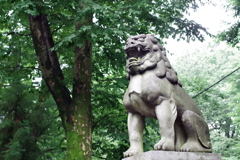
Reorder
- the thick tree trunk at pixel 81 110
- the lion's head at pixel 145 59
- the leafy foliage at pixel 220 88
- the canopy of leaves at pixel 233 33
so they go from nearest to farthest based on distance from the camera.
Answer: the lion's head at pixel 145 59
the thick tree trunk at pixel 81 110
the canopy of leaves at pixel 233 33
the leafy foliage at pixel 220 88

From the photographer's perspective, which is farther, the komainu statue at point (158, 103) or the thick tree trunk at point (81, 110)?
the thick tree trunk at point (81, 110)

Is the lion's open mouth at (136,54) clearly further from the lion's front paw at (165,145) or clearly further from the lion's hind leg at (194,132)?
the lion's front paw at (165,145)

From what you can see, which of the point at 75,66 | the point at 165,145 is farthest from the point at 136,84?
the point at 75,66

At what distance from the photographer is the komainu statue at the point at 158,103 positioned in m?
4.30

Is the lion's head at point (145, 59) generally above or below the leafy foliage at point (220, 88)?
below

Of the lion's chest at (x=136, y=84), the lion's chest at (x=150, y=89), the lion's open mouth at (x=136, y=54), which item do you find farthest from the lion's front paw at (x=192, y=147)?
the lion's open mouth at (x=136, y=54)

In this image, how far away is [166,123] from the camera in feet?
13.9

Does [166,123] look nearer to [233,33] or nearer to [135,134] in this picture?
[135,134]

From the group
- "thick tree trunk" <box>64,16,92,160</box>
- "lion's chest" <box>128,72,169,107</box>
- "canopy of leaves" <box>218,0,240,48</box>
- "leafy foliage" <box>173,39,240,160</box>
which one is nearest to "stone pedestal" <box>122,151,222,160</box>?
"lion's chest" <box>128,72,169,107</box>

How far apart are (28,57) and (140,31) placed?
3.76 m

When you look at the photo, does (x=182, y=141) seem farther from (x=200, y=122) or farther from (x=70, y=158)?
(x=70, y=158)

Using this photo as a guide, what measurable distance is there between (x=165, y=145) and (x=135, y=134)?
0.52m

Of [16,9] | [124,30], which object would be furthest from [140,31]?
[16,9]

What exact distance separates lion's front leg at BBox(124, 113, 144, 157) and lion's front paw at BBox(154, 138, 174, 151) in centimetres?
36
